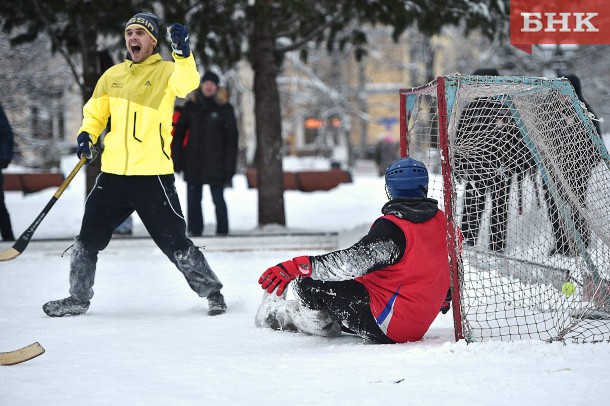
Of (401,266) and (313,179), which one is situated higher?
(401,266)

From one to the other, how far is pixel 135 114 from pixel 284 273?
5.56 feet

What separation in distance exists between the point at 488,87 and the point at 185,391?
2.30m

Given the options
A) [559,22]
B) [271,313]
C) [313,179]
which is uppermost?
[559,22]

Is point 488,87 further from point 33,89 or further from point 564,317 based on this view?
point 33,89

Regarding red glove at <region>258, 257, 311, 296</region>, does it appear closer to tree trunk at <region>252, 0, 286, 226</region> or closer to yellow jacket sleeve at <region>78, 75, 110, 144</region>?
yellow jacket sleeve at <region>78, 75, 110, 144</region>

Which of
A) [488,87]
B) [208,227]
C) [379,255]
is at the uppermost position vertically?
[488,87]

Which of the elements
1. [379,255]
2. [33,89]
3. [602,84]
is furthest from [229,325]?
[602,84]

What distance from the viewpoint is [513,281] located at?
5.58m

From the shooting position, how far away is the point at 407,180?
4.59 metres

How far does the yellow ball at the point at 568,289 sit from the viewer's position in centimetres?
530

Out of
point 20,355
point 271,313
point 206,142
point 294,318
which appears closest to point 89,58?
point 206,142

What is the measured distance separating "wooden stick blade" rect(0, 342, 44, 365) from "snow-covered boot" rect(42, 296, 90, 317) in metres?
1.34

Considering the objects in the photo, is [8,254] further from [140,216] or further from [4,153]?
[4,153]

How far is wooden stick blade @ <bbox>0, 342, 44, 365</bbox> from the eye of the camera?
428cm
